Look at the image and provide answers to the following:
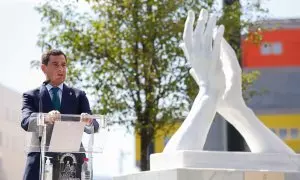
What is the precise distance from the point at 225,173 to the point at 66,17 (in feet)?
23.7

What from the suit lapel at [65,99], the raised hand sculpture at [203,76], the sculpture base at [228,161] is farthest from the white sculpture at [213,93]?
the suit lapel at [65,99]

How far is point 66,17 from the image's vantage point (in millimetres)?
15281

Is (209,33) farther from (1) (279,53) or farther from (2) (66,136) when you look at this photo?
(1) (279,53)

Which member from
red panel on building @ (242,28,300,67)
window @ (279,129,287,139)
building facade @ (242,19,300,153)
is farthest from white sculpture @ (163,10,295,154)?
red panel on building @ (242,28,300,67)

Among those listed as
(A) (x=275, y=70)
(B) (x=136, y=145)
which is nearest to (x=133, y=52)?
(B) (x=136, y=145)

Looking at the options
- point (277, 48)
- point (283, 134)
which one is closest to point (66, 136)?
point (283, 134)

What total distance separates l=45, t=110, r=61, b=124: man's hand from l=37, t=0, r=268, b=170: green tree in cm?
794

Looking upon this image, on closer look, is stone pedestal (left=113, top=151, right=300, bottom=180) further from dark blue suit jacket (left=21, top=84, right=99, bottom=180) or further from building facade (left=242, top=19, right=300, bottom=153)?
building facade (left=242, top=19, right=300, bottom=153)

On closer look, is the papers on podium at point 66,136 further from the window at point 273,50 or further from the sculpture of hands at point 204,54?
the window at point 273,50

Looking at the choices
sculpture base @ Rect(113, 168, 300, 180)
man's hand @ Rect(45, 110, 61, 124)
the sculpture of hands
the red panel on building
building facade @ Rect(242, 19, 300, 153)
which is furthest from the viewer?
the red panel on building

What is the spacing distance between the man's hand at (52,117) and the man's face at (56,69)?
46 centimetres

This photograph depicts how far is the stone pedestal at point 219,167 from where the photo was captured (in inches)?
340

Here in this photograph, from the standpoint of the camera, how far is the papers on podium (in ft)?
21.6

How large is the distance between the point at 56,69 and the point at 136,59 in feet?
25.8
